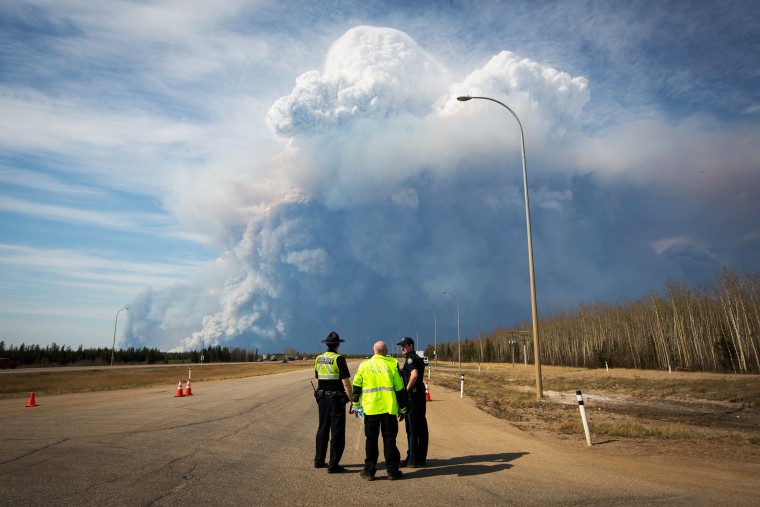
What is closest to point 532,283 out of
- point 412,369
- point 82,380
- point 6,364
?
point 412,369

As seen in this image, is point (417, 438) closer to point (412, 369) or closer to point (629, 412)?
point (412, 369)

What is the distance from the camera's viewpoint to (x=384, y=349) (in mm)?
7609

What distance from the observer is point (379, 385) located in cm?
731

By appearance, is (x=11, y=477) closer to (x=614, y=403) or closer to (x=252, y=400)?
(x=252, y=400)

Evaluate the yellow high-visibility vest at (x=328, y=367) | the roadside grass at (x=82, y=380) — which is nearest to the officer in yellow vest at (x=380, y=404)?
the yellow high-visibility vest at (x=328, y=367)

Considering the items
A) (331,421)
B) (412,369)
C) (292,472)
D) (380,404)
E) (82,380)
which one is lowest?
(82,380)

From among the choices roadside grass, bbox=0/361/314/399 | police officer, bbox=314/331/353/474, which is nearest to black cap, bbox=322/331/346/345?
police officer, bbox=314/331/353/474

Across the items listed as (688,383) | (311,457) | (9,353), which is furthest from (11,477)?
(9,353)

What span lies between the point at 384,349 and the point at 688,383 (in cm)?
3059

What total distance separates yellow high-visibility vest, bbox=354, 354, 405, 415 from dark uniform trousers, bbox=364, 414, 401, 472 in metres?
0.11

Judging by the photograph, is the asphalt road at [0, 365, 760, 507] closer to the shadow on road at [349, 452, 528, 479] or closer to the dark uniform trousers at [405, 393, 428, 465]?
the shadow on road at [349, 452, 528, 479]

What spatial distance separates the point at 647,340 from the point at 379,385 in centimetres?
7294

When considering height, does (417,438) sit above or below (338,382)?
below

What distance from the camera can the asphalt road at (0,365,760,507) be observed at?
234 inches
